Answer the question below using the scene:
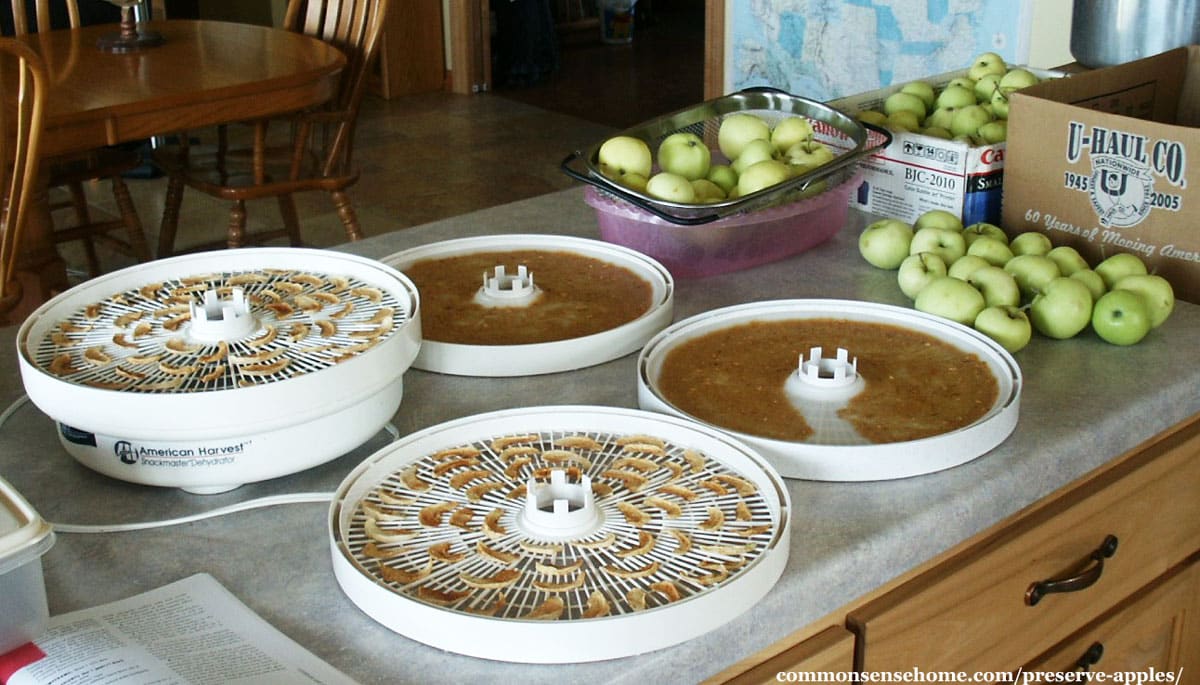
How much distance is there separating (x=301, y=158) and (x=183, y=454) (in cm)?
247

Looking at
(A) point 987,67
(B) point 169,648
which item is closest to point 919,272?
(A) point 987,67

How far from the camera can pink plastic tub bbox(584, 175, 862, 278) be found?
1.43m

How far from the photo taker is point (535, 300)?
1.33 metres

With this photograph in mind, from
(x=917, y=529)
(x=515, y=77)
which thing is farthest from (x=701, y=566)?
(x=515, y=77)

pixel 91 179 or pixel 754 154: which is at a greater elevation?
pixel 754 154

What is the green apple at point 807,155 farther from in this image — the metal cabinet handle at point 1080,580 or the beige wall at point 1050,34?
the beige wall at point 1050,34

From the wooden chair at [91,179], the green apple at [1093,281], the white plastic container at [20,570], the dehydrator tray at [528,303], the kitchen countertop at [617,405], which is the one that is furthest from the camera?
the wooden chair at [91,179]

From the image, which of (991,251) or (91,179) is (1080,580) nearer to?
(991,251)

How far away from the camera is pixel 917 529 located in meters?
0.97

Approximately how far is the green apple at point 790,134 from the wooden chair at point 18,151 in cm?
143

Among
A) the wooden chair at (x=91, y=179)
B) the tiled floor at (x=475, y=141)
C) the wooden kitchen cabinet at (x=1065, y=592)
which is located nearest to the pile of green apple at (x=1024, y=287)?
the wooden kitchen cabinet at (x=1065, y=592)

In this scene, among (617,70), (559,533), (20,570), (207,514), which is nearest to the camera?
(20,570)

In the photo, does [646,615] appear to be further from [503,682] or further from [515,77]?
[515,77]

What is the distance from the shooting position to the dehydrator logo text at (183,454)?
3.12 ft
